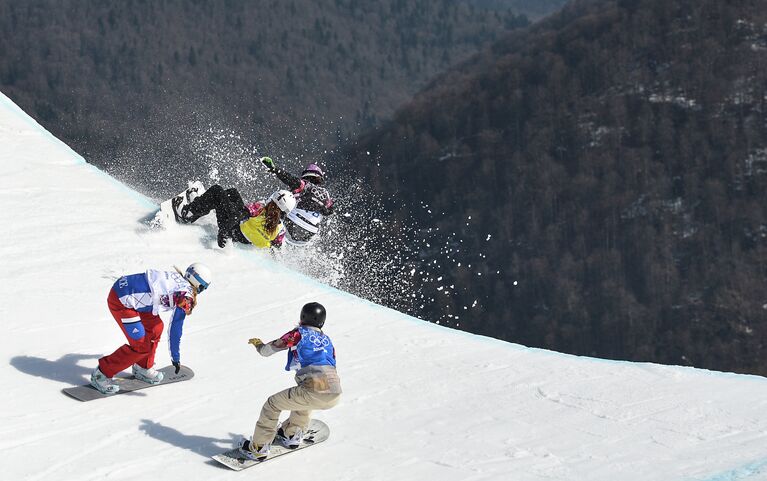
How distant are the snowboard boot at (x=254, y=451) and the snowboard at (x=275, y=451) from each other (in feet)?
0.07

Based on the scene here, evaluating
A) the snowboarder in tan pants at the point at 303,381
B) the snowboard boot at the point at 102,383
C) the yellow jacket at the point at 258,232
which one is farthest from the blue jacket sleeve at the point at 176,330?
the yellow jacket at the point at 258,232

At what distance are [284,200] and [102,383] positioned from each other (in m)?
4.11

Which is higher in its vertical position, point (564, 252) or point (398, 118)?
point (398, 118)

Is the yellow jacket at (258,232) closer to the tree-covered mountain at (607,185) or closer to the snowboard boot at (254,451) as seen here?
the snowboard boot at (254,451)

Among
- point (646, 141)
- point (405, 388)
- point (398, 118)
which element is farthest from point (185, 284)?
point (398, 118)

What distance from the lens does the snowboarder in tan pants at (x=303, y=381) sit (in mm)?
5840

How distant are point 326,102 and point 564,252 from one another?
5176 centimetres

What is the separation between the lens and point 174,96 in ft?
363

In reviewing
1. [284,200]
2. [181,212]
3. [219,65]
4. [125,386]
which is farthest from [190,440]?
[219,65]

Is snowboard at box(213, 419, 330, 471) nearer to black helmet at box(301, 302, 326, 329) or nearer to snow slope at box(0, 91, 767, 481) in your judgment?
snow slope at box(0, 91, 767, 481)

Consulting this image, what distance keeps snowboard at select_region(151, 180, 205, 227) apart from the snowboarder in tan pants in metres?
4.98

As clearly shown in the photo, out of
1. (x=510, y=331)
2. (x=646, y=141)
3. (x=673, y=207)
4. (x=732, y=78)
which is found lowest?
(x=510, y=331)

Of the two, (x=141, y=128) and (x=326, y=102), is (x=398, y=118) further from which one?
(x=141, y=128)

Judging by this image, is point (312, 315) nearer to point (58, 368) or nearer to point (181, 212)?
point (58, 368)
